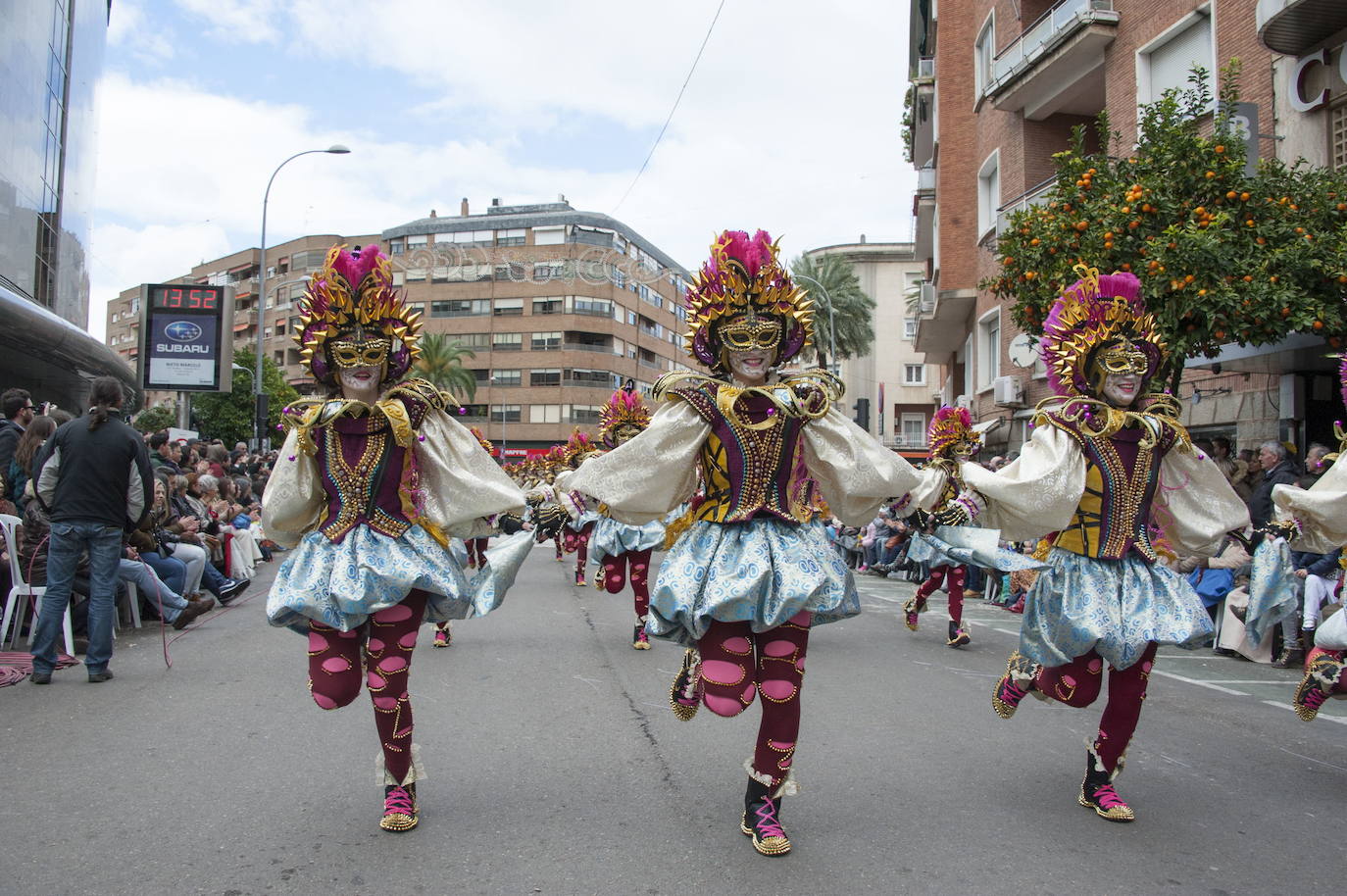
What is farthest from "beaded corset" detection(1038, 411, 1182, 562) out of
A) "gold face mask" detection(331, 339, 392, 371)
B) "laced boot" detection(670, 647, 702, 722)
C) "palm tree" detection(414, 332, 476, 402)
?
"palm tree" detection(414, 332, 476, 402)

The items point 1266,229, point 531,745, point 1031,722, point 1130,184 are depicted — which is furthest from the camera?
point 1130,184

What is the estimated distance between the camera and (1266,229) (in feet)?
31.6

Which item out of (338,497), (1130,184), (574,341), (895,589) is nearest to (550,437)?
(574,341)

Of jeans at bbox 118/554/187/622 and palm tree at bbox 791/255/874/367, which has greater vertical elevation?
palm tree at bbox 791/255/874/367

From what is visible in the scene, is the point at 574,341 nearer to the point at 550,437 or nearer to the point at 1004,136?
the point at 550,437

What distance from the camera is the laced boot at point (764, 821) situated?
12.4 feet

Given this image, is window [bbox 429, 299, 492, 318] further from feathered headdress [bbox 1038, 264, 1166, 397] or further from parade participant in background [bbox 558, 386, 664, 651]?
feathered headdress [bbox 1038, 264, 1166, 397]

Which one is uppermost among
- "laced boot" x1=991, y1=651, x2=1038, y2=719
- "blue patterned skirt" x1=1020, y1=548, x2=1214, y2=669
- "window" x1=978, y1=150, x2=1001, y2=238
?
"window" x1=978, y1=150, x2=1001, y2=238

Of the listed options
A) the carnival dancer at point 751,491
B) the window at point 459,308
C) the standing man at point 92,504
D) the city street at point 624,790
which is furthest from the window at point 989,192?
the window at point 459,308

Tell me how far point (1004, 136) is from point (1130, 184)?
11.9 m

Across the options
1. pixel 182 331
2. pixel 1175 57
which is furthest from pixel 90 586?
pixel 182 331

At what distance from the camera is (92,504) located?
22.7 feet

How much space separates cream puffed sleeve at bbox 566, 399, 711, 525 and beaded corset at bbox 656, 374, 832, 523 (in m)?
0.06

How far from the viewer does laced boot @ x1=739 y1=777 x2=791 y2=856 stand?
379 centimetres
